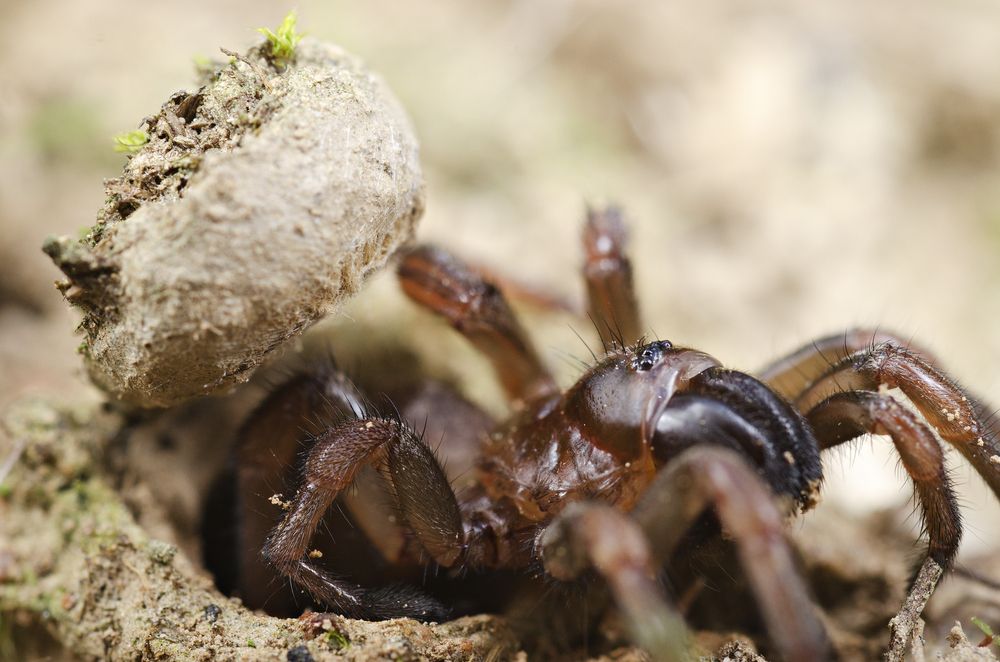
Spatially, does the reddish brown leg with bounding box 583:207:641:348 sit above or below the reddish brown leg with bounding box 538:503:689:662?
above

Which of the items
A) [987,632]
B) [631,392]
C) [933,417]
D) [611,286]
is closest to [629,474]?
[631,392]

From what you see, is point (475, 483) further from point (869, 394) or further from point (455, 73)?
point (455, 73)

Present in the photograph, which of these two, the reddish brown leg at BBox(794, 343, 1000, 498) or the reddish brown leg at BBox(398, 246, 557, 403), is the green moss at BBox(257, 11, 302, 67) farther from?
the reddish brown leg at BBox(794, 343, 1000, 498)

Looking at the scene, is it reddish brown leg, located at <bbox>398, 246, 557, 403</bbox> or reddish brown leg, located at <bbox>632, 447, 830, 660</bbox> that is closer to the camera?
reddish brown leg, located at <bbox>632, 447, 830, 660</bbox>

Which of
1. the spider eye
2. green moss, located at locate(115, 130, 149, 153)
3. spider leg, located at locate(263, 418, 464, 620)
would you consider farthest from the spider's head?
green moss, located at locate(115, 130, 149, 153)

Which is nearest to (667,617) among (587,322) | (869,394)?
(869,394)

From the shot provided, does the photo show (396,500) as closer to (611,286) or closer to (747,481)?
(747,481)

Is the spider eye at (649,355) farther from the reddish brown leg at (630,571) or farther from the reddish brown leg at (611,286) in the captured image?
the reddish brown leg at (611,286)
